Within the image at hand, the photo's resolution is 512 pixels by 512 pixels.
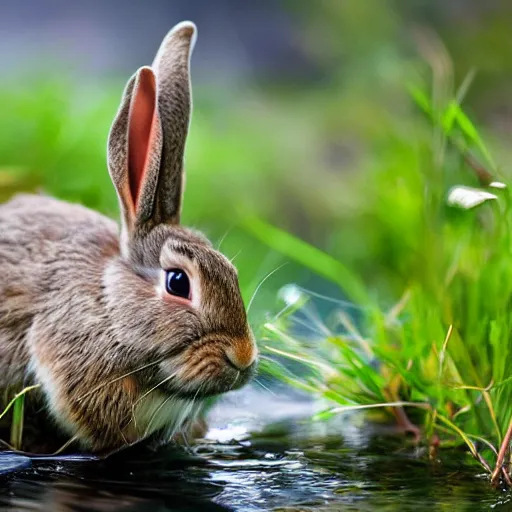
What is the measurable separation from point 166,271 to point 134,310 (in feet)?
0.42

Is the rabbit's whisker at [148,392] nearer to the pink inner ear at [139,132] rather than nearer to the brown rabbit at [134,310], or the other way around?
the brown rabbit at [134,310]

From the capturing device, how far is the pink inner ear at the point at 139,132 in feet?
9.08

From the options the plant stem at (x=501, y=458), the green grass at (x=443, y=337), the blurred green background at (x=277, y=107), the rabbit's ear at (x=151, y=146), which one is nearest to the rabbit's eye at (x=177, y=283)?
the rabbit's ear at (x=151, y=146)

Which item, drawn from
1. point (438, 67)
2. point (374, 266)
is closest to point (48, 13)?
point (374, 266)

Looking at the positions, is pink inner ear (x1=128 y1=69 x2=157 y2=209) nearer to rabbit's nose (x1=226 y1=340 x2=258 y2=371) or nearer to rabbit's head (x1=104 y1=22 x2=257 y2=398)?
rabbit's head (x1=104 y1=22 x2=257 y2=398)

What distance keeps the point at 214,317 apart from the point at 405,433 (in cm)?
77

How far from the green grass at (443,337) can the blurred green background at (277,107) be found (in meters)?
0.15

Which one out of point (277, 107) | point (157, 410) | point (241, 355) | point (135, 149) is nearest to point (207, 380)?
point (241, 355)

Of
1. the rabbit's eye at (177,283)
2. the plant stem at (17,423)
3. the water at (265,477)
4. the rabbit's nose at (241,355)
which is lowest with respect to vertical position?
the water at (265,477)

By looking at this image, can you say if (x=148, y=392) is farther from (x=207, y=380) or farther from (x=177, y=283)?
(x=177, y=283)

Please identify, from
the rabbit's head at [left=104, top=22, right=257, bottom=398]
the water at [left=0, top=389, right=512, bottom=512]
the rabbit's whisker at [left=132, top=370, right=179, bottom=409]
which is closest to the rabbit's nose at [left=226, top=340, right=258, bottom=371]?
the rabbit's head at [left=104, top=22, right=257, bottom=398]

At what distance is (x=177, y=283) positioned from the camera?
A: 2646mm

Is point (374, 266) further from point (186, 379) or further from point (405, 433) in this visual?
point (186, 379)

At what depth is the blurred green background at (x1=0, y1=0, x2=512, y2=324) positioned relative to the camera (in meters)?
4.67
